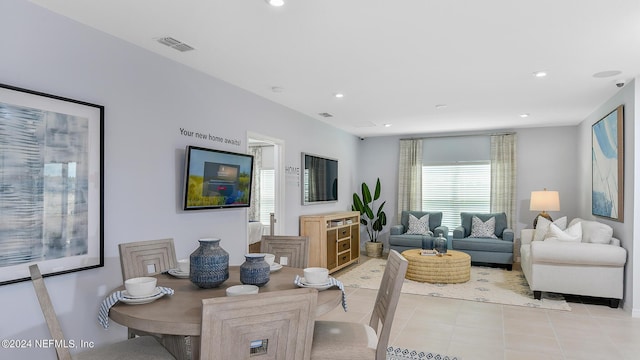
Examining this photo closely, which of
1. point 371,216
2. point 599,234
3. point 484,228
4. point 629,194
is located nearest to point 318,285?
point 629,194

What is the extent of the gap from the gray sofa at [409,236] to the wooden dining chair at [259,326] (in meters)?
5.82

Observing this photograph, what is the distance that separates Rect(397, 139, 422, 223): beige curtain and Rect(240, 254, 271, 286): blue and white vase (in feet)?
21.8

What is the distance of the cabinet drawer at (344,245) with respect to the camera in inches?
262

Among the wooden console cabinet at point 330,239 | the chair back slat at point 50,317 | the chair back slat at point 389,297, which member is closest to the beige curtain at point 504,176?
the wooden console cabinet at point 330,239

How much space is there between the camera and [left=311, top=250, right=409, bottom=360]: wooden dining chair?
2.09m

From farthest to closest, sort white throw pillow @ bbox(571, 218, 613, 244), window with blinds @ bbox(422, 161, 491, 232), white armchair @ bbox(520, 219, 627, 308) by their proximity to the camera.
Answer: window with blinds @ bbox(422, 161, 491, 232) → white throw pillow @ bbox(571, 218, 613, 244) → white armchair @ bbox(520, 219, 627, 308)

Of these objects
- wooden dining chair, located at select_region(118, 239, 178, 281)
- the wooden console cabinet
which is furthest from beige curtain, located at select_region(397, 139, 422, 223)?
wooden dining chair, located at select_region(118, 239, 178, 281)

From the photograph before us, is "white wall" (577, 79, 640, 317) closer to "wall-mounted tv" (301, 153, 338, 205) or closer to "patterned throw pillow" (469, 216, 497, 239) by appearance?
"patterned throw pillow" (469, 216, 497, 239)

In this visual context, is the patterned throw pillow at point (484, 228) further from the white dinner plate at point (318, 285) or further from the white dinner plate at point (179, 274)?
the white dinner plate at point (179, 274)

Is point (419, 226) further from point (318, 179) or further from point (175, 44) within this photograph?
point (175, 44)

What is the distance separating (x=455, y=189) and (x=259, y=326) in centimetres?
746

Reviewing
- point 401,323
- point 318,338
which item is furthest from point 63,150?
point 401,323

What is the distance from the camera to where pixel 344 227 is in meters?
6.86

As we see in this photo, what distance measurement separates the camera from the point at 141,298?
1954 millimetres
